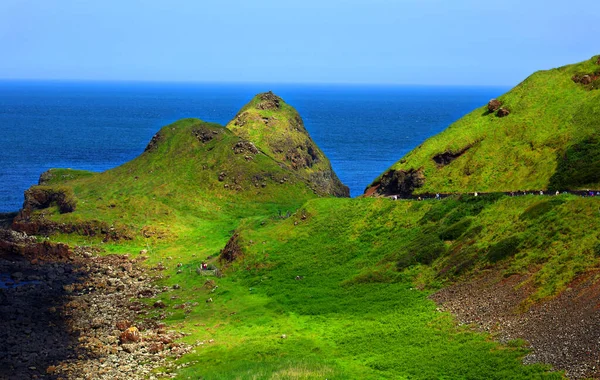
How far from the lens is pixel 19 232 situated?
329ft

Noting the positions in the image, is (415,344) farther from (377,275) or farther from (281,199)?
(281,199)

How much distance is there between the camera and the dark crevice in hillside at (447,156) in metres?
A: 94.2

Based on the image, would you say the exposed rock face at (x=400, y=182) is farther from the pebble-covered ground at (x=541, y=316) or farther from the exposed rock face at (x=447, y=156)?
the pebble-covered ground at (x=541, y=316)

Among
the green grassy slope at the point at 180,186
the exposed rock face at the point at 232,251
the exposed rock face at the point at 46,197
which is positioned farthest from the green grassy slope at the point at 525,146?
the exposed rock face at the point at 46,197

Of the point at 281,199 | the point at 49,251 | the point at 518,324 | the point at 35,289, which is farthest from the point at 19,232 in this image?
the point at 518,324

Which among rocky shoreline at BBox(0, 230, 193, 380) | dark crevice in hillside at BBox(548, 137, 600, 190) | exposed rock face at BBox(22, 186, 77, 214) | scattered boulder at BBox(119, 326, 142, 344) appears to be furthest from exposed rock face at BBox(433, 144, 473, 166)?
exposed rock face at BBox(22, 186, 77, 214)

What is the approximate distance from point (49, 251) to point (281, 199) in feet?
133

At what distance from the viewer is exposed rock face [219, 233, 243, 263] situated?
8250 cm

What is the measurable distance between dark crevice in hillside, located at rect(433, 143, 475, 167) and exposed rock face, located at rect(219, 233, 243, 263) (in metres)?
29.9

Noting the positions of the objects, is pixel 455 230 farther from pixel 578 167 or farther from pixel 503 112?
pixel 503 112

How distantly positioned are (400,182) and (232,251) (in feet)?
86.2

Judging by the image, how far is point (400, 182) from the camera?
9488 centimetres

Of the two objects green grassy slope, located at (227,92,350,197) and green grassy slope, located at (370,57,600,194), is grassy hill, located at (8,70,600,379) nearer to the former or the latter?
green grassy slope, located at (370,57,600,194)

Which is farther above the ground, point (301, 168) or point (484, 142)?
point (484, 142)
